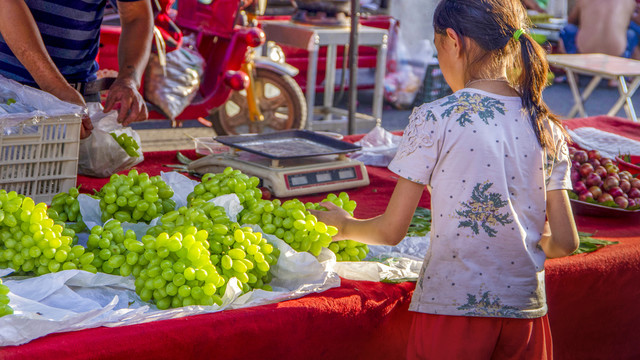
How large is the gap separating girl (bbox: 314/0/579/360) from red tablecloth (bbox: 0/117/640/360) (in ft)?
0.39

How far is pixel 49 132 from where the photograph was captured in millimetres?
1803

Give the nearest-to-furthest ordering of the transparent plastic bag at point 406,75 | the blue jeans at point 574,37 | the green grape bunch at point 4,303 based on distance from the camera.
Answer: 1. the green grape bunch at point 4,303
2. the transparent plastic bag at point 406,75
3. the blue jeans at point 574,37

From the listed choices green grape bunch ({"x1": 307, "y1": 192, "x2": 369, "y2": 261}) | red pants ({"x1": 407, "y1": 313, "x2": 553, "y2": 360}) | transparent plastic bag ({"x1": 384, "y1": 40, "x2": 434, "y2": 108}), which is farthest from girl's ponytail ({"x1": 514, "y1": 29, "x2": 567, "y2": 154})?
transparent plastic bag ({"x1": 384, "y1": 40, "x2": 434, "y2": 108})

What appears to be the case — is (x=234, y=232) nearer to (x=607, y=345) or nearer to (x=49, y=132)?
(x=49, y=132)

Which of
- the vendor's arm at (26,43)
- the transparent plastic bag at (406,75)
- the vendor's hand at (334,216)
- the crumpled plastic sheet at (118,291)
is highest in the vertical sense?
the vendor's arm at (26,43)

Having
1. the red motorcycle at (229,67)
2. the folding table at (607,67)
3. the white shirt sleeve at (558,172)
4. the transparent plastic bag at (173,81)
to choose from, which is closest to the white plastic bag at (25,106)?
the white shirt sleeve at (558,172)

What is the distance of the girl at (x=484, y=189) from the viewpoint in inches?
55.4

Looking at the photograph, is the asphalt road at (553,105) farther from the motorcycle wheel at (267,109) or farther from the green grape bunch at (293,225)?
the green grape bunch at (293,225)

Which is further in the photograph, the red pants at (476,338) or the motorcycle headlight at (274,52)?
the motorcycle headlight at (274,52)

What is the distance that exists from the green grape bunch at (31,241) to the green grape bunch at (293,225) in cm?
41

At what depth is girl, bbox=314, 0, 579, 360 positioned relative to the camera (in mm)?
1408

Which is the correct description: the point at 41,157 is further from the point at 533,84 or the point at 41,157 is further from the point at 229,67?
the point at 229,67

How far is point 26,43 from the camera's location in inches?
79.9

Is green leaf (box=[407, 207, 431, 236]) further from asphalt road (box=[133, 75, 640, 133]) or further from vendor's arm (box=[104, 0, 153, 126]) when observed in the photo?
asphalt road (box=[133, 75, 640, 133])
